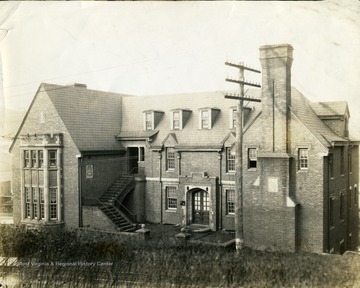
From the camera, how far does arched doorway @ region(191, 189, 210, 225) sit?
27516mm

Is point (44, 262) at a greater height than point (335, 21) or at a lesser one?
lesser

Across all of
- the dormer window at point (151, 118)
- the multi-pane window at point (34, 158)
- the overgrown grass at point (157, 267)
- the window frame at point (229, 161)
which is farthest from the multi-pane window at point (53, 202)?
the window frame at point (229, 161)

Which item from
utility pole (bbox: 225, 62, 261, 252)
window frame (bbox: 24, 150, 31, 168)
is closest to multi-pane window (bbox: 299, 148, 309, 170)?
utility pole (bbox: 225, 62, 261, 252)

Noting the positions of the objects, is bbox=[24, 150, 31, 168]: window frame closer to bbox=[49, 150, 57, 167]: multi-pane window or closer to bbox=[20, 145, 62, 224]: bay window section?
bbox=[20, 145, 62, 224]: bay window section

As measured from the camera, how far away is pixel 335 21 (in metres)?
14.2

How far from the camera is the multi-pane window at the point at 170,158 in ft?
93.6

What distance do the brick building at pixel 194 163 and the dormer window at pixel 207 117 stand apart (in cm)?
7

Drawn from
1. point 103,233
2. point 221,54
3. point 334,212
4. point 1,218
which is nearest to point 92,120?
point 103,233

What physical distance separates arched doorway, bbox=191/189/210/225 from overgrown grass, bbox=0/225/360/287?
29.6 ft

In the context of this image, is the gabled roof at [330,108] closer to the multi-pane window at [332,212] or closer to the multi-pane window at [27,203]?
the multi-pane window at [332,212]

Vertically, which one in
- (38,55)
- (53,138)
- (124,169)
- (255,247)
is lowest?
(255,247)

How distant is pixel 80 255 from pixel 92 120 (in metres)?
12.5

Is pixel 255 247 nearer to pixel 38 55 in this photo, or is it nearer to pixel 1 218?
pixel 1 218

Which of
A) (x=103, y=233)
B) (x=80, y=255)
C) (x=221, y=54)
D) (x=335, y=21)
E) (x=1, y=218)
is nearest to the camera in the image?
(x=335, y=21)
